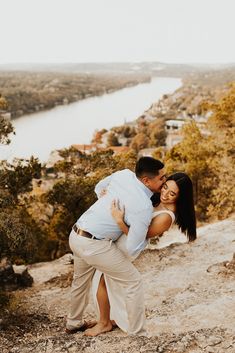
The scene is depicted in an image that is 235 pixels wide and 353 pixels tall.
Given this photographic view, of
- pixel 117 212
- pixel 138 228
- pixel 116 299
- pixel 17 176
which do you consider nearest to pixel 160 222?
pixel 138 228

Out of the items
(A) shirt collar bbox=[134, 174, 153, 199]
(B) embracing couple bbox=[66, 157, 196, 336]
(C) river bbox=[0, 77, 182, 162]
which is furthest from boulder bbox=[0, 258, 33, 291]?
(C) river bbox=[0, 77, 182, 162]

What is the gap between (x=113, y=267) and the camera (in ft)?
13.1

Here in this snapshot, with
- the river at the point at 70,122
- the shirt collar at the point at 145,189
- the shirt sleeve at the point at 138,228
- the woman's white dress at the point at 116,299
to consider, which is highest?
the shirt collar at the point at 145,189

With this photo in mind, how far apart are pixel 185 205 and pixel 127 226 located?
51cm

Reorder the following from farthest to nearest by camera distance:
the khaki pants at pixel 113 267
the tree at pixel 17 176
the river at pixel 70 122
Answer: the river at pixel 70 122 → the tree at pixel 17 176 → the khaki pants at pixel 113 267

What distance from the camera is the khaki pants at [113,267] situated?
3.97 meters

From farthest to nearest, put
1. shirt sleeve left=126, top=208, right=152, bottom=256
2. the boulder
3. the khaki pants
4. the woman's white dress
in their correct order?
the boulder → the woman's white dress → the khaki pants → shirt sleeve left=126, top=208, right=152, bottom=256

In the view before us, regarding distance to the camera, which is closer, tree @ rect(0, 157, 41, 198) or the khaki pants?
the khaki pants

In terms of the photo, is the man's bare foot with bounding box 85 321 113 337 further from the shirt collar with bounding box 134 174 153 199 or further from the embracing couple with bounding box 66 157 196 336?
the shirt collar with bounding box 134 174 153 199

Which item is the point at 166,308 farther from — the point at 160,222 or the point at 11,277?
the point at 11,277

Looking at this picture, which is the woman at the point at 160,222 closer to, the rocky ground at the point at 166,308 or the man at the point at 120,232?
the man at the point at 120,232

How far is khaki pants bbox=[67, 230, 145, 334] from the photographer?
3967 millimetres

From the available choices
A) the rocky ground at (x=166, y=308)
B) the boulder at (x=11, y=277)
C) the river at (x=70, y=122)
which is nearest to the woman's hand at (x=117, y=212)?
the rocky ground at (x=166, y=308)

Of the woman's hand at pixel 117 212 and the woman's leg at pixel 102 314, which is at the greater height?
the woman's hand at pixel 117 212
